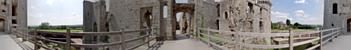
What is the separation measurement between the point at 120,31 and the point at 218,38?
0.24 meters

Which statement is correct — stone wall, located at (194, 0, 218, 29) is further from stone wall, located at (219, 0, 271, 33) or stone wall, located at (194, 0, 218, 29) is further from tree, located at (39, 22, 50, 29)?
tree, located at (39, 22, 50, 29)

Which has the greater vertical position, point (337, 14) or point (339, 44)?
point (337, 14)

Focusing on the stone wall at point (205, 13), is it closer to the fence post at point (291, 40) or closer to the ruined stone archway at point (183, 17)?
the ruined stone archway at point (183, 17)

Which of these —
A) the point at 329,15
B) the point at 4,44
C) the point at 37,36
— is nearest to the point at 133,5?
the point at 37,36

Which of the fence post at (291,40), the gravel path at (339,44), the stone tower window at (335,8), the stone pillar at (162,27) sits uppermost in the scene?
the stone tower window at (335,8)

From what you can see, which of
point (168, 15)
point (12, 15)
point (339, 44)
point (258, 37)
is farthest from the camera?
point (339, 44)

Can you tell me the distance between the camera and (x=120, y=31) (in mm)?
648

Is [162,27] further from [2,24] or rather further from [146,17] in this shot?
[2,24]

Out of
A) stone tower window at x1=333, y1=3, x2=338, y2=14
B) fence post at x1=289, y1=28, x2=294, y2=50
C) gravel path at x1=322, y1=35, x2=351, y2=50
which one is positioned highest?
stone tower window at x1=333, y1=3, x2=338, y2=14

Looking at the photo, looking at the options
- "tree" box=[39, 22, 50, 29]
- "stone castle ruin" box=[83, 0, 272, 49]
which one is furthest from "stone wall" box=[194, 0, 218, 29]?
"tree" box=[39, 22, 50, 29]

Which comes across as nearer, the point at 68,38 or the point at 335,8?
the point at 68,38

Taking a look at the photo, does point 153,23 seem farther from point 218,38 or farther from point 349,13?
point 349,13

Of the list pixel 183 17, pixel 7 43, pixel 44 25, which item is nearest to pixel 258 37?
pixel 183 17

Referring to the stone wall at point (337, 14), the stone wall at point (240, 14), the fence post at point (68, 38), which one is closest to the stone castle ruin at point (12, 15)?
the fence post at point (68, 38)
